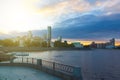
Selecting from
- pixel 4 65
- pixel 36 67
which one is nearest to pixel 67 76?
pixel 36 67

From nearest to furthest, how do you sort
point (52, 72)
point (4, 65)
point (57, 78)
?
1. point (57, 78)
2. point (52, 72)
3. point (4, 65)

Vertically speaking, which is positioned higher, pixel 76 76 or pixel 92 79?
pixel 76 76

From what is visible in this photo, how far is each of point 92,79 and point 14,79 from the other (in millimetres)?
30487

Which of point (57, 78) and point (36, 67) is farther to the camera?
point (36, 67)

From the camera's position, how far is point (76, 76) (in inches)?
805

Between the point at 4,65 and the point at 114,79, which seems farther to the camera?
the point at 114,79

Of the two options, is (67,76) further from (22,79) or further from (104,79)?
(104,79)

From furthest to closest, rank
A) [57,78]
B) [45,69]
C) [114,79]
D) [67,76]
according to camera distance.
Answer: [114,79] < [45,69] < [57,78] < [67,76]

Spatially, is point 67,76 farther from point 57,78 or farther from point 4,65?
point 4,65

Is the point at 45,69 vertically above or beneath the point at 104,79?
above

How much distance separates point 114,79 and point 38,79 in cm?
3490

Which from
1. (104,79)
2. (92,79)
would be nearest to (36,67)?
(92,79)

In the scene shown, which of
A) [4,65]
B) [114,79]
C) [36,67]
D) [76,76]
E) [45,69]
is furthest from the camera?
[114,79]

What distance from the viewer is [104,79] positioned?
174 feet
